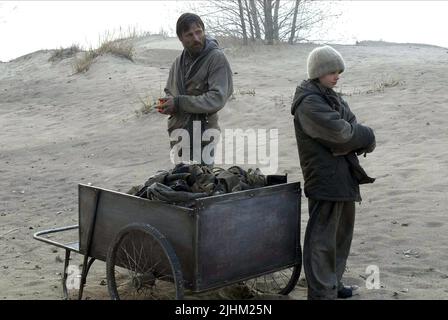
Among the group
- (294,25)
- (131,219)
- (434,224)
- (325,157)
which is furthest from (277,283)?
(294,25)

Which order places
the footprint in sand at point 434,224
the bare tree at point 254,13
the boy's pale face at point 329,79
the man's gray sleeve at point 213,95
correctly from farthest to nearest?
1. the bare tree at point 254,13
2. the footprint in sand at point 434,224
3. the man's gray sleeve at point 213,95
4. the boy's pale face at point 329,79

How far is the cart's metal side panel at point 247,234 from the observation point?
3893 millimetres

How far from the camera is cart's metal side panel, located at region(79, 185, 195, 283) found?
12.8 feet

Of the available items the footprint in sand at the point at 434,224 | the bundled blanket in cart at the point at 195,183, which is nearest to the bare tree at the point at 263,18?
the footprint in sand at the point at 434,224

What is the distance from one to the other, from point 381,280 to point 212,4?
14.7m

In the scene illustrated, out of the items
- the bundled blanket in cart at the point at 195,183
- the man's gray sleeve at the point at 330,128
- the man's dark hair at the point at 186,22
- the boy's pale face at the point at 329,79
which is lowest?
the bundled blanket in cart at the point at 195,183

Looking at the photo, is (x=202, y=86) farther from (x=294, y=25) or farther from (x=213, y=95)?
(x=294, y=25)

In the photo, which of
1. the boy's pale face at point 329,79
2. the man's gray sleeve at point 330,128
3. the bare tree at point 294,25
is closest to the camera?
the man's gray sleeve at point 330,128

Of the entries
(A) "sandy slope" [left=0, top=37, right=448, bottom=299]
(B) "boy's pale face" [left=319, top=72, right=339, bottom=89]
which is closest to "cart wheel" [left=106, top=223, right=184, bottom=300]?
(A) "sandy slope" [left=0, top=37, right=448, bottom=299]

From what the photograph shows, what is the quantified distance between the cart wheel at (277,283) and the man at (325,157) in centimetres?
26

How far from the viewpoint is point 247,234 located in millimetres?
4109

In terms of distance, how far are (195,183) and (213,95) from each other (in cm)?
95

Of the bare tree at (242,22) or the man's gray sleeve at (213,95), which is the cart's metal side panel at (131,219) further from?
the bare tree at (242,22)

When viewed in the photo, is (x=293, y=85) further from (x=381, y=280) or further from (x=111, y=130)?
(x=381, y=280)
